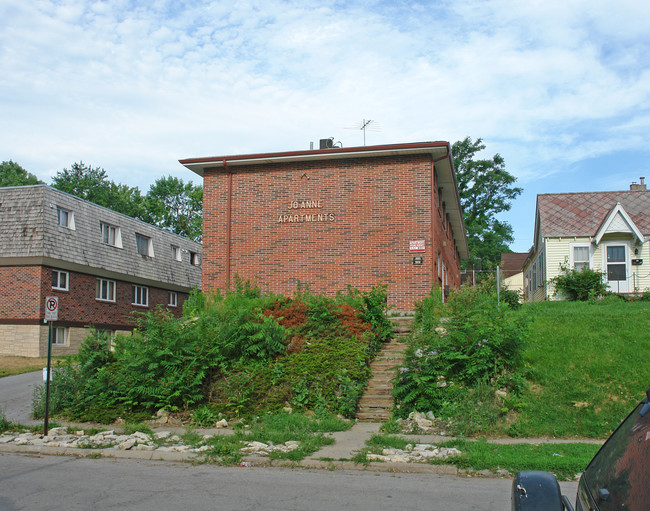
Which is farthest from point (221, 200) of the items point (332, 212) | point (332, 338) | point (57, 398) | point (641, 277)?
point (641, 277)

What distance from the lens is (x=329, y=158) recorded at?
20422 mm

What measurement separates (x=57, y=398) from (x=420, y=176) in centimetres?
1281

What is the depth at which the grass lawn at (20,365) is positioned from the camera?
66.9ft

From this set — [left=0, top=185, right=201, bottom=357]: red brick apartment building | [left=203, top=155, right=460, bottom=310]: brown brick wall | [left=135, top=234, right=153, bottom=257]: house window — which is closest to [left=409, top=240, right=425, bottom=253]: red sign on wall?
[left=203, top=155, right=460, bottom=310]: brown brick wall

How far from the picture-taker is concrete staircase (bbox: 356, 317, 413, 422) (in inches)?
470

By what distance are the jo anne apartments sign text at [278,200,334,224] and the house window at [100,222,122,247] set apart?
15.2 m

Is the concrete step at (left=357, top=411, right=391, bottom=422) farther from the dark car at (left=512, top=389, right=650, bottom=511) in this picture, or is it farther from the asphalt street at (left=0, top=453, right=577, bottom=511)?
the dark car at (left=512, top=389, right=650, bottom=511)

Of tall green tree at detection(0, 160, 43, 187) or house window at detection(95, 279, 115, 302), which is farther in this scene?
tall green tree at detection(0, 160, 43, 187)

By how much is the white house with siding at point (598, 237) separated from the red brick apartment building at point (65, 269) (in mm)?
19786

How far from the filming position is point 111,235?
1288 inches

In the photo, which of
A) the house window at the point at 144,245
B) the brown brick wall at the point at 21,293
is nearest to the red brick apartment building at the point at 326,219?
the brown brick wall at the point at 21,293

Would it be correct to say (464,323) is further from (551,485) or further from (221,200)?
(221,200)

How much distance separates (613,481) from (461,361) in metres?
9.73

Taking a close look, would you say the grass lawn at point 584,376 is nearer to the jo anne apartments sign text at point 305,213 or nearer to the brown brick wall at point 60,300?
the jo anne apartments sign text at point 305,213
